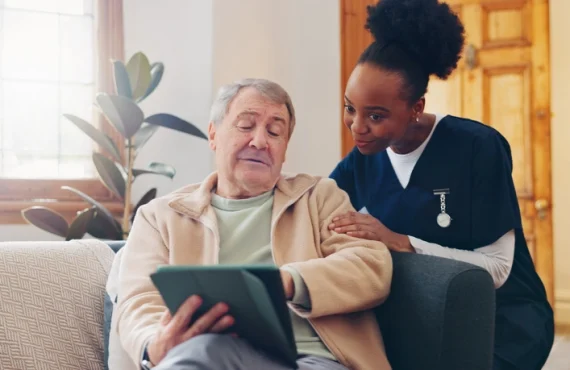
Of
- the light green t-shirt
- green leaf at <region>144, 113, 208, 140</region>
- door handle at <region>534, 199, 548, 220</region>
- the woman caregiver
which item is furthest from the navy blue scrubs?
door handle at <region>534, 199, 548, 220</region>

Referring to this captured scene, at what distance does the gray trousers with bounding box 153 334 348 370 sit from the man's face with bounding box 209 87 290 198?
0.47m

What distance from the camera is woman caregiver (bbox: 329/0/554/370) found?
1711 millimetres

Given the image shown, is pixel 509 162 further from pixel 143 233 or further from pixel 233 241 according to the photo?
pixel 143 233

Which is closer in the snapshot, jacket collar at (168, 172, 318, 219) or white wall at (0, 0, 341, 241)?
jacket collar at (168, 172, 318, 219)

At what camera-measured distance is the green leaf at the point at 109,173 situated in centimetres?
288

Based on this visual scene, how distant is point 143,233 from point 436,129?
2.57ft

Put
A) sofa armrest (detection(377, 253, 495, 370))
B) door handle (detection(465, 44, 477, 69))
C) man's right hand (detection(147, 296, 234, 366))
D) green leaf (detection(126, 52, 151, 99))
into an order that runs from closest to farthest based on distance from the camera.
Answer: man's right hand (detection(147, 296, 234, 366)), sofa armrest (detection(377, 253, 495, 370)), green leaf (detection(126, 52, 151, 99)), door handle (detection(465, 44, 477, 69))

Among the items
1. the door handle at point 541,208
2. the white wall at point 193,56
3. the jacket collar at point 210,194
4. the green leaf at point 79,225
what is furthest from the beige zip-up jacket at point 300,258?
the door handle at point 541,208

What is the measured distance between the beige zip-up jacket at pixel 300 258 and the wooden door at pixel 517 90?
2.53 m

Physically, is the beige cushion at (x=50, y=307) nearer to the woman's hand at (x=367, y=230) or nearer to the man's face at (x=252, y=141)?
the man's face at (x=252, y=141)

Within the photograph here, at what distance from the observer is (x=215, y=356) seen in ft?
4.05

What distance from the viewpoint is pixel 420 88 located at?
182cm

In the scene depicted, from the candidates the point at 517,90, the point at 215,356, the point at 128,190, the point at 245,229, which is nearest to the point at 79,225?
the point at 128,190

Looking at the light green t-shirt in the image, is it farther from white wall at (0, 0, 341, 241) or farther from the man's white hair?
white wall at (0, 0, 341, 241)
